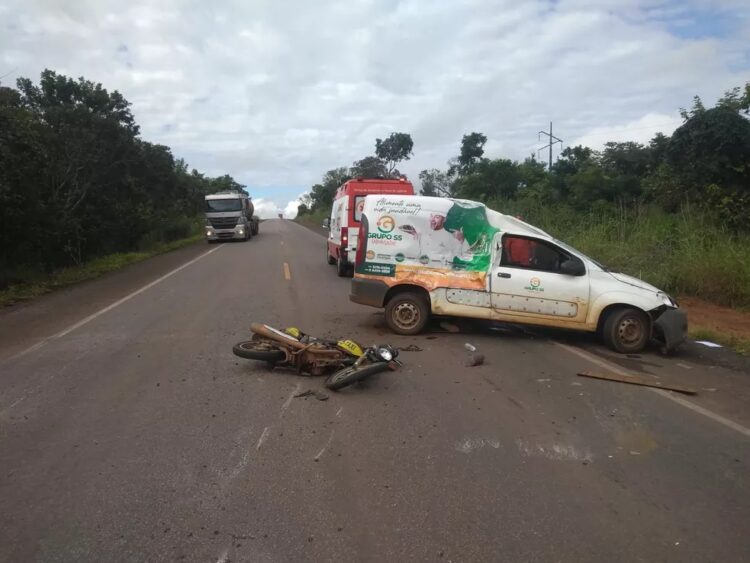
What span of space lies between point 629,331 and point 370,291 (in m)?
3.64

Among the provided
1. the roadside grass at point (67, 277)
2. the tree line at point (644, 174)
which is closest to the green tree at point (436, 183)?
the tree line at point (644, 174)

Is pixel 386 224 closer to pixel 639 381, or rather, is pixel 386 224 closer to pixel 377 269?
pixel 377 269

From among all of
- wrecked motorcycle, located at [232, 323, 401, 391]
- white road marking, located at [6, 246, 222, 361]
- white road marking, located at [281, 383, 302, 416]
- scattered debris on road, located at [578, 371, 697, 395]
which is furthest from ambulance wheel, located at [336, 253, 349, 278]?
white road marking, located at [281, 383, 302, 416]

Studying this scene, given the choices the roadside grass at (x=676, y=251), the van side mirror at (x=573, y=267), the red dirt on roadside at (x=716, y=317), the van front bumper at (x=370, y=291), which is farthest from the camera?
the roadside grass at (x=676, y=251)

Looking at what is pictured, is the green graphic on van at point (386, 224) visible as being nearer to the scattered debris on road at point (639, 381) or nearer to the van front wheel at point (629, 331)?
the van front wheel at point (629, 331)

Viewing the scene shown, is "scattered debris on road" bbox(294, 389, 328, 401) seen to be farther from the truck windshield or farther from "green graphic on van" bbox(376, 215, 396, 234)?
the truck windshield

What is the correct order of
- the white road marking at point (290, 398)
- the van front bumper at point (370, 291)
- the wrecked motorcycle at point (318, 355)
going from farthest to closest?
the van front bumper at point (370, 291) < the wrecked motorcycle at point (318, 355) < the white road marking at point (290, 398)

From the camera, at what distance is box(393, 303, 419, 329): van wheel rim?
8.70m

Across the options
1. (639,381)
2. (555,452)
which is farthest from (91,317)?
(639,381)

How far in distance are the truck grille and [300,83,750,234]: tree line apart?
12.3 m

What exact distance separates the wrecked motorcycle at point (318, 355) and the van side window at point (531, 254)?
276cm

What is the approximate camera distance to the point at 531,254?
8445 millimetres

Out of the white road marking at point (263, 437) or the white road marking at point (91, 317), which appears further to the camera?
the white road marking at point (91, 317)

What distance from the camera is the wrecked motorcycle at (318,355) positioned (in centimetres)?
595
